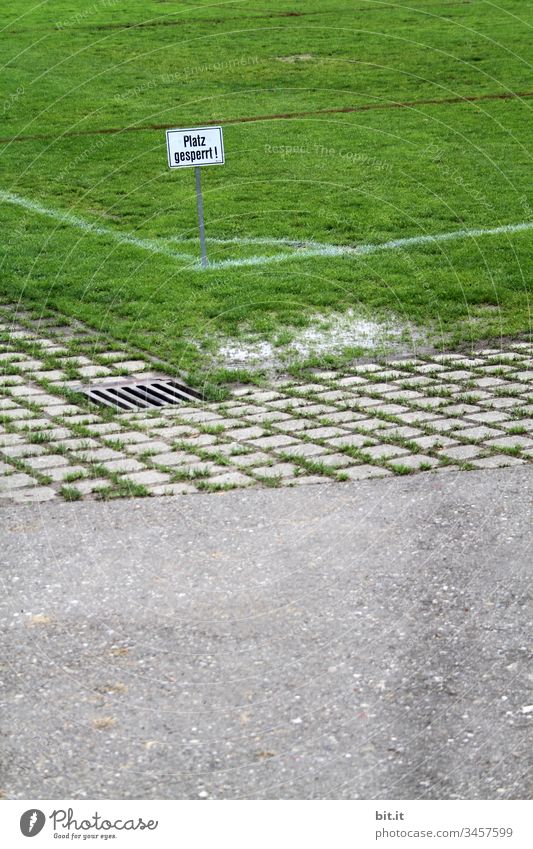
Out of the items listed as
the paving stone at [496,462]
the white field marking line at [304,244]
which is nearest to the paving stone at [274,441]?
the paving stone at [496,462]

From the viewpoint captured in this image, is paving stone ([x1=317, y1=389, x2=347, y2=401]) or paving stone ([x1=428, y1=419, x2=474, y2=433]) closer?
paving stone ([x1=428, y1=419, x2=474, y2=433])

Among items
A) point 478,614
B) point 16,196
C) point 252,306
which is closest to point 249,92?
point 16,196

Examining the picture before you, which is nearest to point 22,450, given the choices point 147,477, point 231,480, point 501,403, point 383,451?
point 147,477

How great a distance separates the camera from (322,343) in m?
9.58

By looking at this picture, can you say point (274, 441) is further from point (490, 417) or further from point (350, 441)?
point (490, 417)

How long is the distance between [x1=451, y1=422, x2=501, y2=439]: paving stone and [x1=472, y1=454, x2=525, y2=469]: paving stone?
347 mm

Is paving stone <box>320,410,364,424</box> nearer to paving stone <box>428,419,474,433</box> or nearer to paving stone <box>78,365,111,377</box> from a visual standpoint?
paving stone <box>428,419,474,433</box>

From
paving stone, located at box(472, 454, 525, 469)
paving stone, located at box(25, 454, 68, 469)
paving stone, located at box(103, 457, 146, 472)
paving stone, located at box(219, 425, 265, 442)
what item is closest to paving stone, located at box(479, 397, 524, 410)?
paving stone, located at box(472, 454, 525, 469)

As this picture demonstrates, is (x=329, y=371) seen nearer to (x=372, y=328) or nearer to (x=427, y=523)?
(x=372, y=328)

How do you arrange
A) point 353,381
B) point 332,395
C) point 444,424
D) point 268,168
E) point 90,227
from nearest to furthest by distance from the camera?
point 444,424
point 332,395
point 353,381
point 90,227
point 268,168

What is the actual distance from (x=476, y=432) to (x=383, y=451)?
0.70 meters

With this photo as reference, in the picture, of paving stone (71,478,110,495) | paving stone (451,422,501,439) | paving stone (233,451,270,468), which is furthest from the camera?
paving stone (451,422,501,439)

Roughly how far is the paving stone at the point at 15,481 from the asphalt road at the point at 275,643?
323 millimetres

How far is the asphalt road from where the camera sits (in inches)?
166
